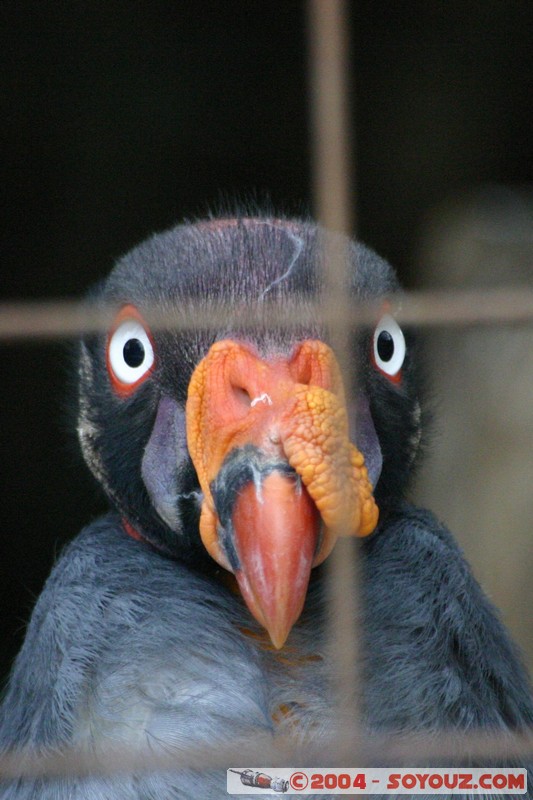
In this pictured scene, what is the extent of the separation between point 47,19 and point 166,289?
2.91 meters

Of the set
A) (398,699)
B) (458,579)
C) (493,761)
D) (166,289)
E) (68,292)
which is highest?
(68,292)

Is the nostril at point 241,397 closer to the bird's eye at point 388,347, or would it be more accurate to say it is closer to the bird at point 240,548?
the bird at point 240,548

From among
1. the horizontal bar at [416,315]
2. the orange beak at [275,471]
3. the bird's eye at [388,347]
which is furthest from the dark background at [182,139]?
the horizontal bar at [416,315]

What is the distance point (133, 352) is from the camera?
220 centimetres

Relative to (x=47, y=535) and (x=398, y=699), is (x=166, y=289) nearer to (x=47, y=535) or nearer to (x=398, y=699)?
(x=398, y=699)

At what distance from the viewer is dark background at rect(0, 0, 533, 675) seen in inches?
190

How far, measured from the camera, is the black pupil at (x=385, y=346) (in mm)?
2227

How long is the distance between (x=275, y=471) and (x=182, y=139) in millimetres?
4041

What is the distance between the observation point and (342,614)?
1.57 metres

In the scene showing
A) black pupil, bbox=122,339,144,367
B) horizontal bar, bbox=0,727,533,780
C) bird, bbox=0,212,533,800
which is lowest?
horizontal bar, bbox=0,727,533,780

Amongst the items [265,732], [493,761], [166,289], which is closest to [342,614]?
[265,732]

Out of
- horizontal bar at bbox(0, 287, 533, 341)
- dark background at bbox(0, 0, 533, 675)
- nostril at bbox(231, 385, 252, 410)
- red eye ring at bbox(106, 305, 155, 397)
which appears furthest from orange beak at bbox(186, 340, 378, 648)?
dark background at bbox(0, 0, 533, 675)

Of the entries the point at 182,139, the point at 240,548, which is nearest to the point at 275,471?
the point at 240,548

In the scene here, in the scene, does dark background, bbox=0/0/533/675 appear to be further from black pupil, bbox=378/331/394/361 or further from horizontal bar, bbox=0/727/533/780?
horizontal bar, bbox=0/727/533/780
